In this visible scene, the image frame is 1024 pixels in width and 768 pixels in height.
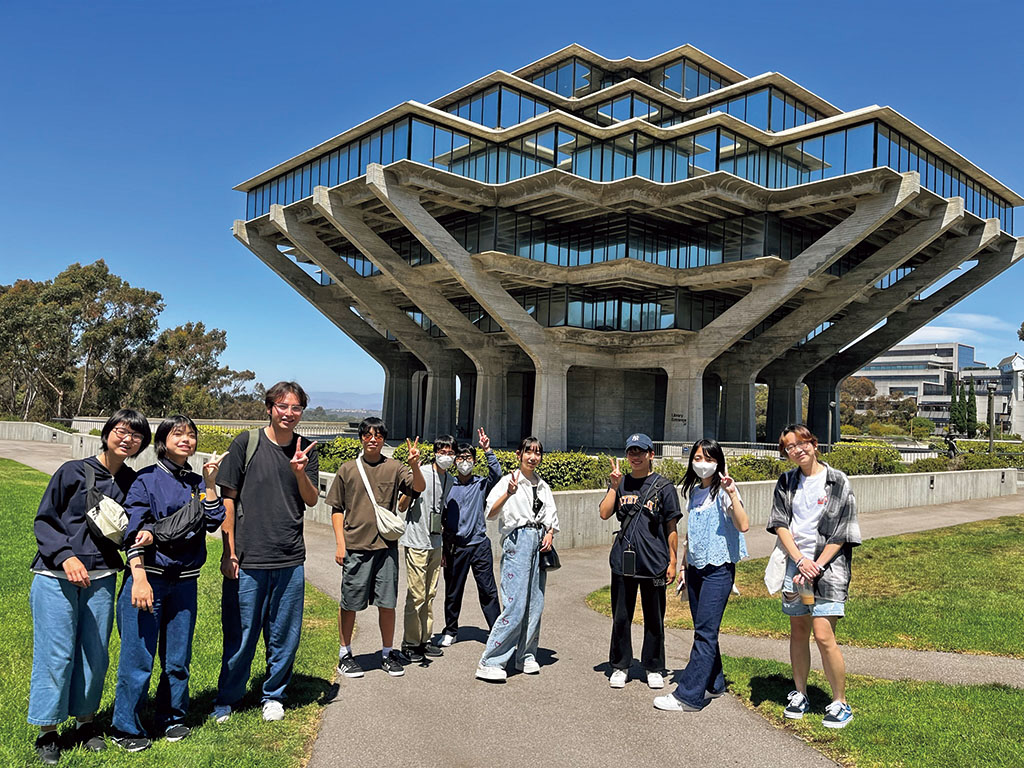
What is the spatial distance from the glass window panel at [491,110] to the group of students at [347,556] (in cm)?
2930

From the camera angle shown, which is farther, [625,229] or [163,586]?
[625,229]

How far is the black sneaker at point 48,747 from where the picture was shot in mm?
4379

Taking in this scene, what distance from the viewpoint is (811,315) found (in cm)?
3559

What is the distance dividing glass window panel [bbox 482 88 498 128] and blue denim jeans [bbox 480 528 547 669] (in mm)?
30260

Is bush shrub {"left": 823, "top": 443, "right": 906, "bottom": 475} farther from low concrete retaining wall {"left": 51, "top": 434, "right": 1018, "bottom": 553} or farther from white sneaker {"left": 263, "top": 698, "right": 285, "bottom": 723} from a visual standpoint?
white sneaker {"left": 263, "top": 698, "right": 285, "bottom": 723}

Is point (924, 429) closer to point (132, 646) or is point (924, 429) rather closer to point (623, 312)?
point (623, 312)

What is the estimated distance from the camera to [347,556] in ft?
20.7

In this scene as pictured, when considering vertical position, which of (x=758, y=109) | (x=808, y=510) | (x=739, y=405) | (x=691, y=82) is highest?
(x=691, y=82)

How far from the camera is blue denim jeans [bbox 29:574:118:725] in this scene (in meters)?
4.45

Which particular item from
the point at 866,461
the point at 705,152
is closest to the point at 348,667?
the point at 866,461

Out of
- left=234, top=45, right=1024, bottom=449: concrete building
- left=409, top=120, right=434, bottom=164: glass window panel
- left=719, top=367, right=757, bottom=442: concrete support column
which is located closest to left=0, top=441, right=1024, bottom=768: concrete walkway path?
left=409, top=120, right=434, bottom=164: glass window panel

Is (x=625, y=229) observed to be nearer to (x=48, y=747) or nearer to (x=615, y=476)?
(x=615, y=476)

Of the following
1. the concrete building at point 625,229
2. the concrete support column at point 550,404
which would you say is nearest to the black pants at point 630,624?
the concrete building at point 625,229

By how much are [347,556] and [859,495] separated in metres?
16.9
